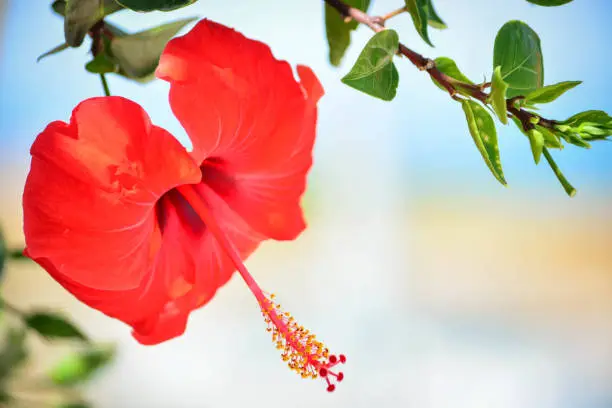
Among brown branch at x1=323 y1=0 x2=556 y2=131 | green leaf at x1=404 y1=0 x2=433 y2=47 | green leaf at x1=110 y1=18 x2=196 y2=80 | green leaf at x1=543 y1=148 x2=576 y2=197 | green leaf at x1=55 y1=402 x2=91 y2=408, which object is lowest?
green leaf at x1=55 y1=402 x2=91 y2=408

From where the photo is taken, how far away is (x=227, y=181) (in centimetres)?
53

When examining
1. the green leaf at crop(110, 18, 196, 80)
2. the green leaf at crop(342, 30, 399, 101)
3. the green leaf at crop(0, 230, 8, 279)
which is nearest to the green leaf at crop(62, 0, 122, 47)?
the green leaf at crop(110, 18, 196, 80)

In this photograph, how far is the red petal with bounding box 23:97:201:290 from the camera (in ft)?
1.25

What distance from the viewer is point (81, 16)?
445 millimetres

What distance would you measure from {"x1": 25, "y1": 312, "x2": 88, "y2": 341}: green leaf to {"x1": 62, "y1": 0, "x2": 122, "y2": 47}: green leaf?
34 centimetres

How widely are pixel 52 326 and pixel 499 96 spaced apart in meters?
0.52

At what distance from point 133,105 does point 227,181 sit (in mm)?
150

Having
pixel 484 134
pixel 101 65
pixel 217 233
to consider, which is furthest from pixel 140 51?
pixel 484 134

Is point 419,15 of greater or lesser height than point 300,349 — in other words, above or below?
above

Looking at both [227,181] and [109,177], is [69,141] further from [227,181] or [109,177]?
[227,181]

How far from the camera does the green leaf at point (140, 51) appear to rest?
492 mm

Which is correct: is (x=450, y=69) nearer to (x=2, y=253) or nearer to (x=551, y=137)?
(x=551, y=137)

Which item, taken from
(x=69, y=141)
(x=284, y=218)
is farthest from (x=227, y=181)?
(x=69, y=141)

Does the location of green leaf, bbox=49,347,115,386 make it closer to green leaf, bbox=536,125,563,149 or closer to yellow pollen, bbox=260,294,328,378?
yellow pollen, bbox=260,294,328,378
